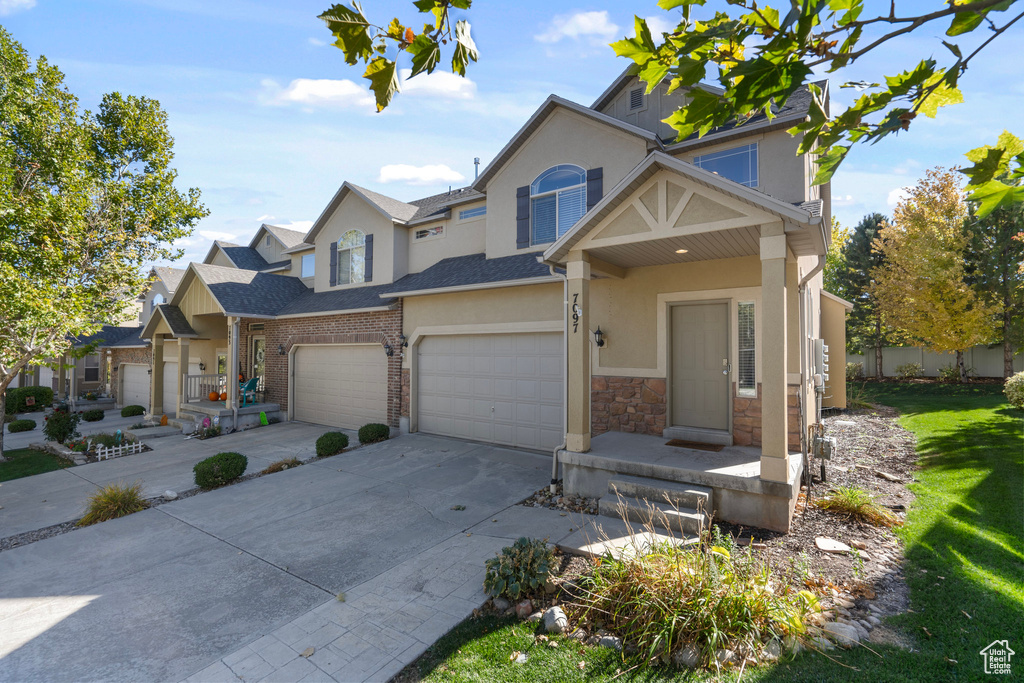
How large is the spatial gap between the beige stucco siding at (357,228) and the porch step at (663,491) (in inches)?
361

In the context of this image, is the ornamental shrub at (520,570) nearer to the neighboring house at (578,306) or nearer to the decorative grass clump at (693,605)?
the decorative grass clump at (693,605)

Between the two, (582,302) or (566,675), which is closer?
(566,675)

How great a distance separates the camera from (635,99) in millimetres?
10180

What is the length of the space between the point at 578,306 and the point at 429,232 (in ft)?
24.0

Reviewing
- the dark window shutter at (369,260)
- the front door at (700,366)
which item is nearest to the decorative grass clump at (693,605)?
the front door at (700,366)

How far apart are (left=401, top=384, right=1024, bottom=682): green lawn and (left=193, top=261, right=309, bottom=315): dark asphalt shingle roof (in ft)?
42.9

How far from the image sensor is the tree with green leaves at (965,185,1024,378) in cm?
1775

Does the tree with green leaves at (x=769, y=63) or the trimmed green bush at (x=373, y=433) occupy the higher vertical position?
the tree with green leaves at (x=769, y=63)

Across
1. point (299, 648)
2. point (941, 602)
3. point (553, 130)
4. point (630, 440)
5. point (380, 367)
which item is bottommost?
point (299, 648)

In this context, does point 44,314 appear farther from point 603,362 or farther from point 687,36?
point 687,36

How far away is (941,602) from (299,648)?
5.24 m

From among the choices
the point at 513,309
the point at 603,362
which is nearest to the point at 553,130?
the point at 513,309

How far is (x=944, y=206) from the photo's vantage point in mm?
18422

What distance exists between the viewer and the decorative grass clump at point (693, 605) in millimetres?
3463
